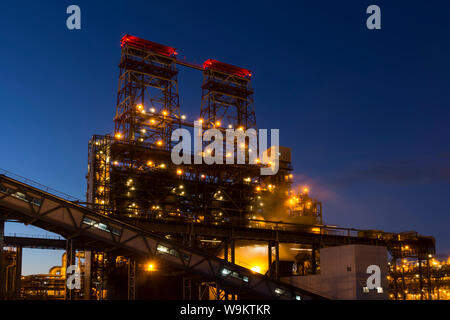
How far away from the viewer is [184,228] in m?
51.7

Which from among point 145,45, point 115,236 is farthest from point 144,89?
point 115,236

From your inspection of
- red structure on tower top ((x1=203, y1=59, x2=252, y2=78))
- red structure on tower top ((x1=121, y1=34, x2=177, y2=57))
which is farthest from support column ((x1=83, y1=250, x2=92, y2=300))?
red structure on tower top ((x1=203, y1=59, x2=252, y2=78))

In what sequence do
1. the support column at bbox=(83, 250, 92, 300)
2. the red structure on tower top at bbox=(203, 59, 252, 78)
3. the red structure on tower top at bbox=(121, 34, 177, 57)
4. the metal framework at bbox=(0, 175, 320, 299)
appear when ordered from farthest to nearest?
1. the red structure on tower top at bbox=(203, 59, 252, 78)
2. the red structure on tower top at bbox=(121, 34, 177, 57)
3. the support column at bbox=(83, 250, 92, 300)
4. the metal framework at bbox=(0, 175, 320, 299)

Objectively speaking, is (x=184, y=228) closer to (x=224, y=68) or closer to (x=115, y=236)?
(x=115, y=236)

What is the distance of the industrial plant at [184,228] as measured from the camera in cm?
3825

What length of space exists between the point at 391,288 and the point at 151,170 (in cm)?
4718

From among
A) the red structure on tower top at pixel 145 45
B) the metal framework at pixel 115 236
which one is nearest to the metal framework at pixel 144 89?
the red structure on tower top at pixel 145 45

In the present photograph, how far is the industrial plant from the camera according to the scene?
3825 centimetres

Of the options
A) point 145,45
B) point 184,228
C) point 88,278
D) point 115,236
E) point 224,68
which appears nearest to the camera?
point 115,236

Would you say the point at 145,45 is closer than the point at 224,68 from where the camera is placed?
Yes

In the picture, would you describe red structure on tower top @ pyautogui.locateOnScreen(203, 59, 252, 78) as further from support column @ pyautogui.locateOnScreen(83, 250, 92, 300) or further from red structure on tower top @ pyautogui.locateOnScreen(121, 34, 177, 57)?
support column @ pyautogui.locateOnScreen(83, 250, 92, 300)

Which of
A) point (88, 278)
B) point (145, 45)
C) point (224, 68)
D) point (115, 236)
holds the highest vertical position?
point (145, 45)

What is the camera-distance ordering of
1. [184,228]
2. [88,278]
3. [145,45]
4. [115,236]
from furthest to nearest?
[145,45]
[88,278]
[184,228]
[115,236]

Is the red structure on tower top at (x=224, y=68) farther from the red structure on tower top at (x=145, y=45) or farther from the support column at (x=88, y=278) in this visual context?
the support column at (x=88, y=278)
